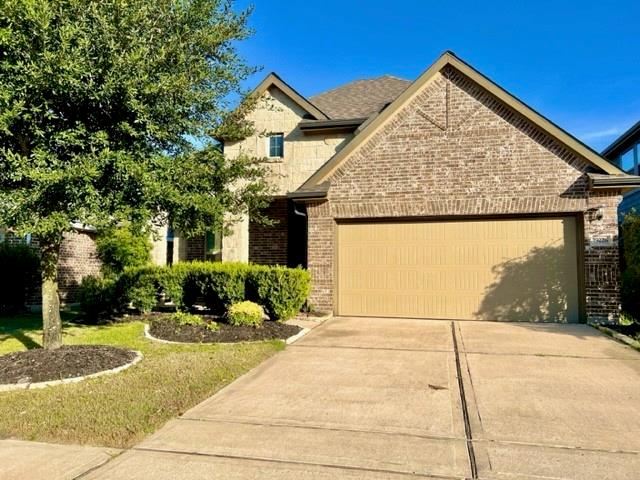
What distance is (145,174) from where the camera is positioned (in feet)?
19.1

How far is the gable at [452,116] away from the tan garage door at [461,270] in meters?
1.39

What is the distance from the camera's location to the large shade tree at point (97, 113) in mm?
5523

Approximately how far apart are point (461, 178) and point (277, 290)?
515cm

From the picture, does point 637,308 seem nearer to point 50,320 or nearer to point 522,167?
point 522,167

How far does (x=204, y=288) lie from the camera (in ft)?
35.1

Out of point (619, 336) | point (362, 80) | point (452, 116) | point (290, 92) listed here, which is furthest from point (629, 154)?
point (290, 92)

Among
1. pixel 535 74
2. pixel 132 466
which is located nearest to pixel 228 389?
pixel 132 466

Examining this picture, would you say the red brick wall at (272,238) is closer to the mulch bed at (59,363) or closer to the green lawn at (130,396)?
the green lawn at (130,396)

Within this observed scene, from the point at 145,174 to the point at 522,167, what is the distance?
8578 mm

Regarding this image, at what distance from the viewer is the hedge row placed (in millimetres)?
10102

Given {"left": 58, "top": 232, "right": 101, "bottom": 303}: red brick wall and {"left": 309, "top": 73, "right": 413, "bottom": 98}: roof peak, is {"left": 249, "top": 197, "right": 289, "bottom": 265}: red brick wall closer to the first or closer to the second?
{"left": 309, "top": 73, "right": 413, "bottom": 98}: roof peak

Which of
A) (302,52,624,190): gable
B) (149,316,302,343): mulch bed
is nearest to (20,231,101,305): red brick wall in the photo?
(149,316,302,343): mulch bed

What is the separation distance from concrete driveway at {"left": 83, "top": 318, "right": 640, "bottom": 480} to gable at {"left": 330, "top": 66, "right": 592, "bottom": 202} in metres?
4.52

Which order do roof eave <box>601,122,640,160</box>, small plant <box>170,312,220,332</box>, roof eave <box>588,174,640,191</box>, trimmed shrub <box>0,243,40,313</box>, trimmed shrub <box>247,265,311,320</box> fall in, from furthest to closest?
roof eave <box>601,122,640,160</box>
trimmed shrub <box>0,243,40,313</box>
trimmed shrub <box>247,265,311,320</box>
roof eave <box>588,174,640,191</box>
small plant <box>170,312,220,332</box>
